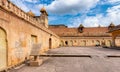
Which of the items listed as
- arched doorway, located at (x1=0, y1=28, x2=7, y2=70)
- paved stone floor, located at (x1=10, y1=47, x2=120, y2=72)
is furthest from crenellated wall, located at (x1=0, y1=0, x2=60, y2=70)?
paved stone floor, located at (x1=10, y1=47, x2=120, y2=72)

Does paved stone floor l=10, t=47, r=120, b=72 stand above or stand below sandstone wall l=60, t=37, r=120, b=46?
below

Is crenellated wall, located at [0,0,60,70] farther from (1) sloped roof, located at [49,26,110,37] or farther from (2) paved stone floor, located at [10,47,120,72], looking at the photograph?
(1) sloped roof, located at [49,26,110,37]

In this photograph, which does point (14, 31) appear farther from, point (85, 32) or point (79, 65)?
point (85, 32)

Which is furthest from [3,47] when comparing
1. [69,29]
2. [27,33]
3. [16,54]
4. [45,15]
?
[69,29]

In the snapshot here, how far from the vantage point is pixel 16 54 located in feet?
25.4

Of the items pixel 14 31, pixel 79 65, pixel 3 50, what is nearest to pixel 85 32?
pixel 79 65

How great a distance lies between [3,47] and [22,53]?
2.34 meters

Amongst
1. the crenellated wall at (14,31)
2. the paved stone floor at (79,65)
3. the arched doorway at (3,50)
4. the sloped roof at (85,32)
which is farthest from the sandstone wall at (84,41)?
the arched doorway at (3,50)

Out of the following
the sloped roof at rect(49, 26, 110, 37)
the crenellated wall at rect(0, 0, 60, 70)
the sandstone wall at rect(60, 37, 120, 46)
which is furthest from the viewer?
the sloped roof at rect(49, 26, 110, 37)


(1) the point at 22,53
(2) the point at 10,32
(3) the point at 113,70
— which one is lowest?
(3) the point at 113,70

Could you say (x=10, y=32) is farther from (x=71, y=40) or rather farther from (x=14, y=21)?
(x=71, y=40)

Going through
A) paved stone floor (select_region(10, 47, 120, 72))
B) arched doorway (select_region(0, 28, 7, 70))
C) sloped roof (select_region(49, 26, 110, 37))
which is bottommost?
paved stone floor (select_region(10, 47, 120, 72))

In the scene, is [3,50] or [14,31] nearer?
[3,50]

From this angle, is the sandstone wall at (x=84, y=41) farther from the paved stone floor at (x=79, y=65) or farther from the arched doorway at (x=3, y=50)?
the arched doorway at (x=3, y=50)
